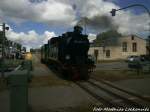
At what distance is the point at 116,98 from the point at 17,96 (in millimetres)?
9396

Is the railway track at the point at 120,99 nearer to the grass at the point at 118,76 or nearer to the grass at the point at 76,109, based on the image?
the grass at the point at 76,109

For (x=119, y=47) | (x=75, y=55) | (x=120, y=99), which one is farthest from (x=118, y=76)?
(x=119, y=47)

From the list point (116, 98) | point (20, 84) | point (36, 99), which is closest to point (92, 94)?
point (116, 98)

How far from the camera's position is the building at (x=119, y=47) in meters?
72.6

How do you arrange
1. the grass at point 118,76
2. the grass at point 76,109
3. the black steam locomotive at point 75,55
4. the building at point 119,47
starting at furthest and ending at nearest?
the building at point 119,47, the grass at point 118,76, the black steam locomotive at point 75,55, the grass at point 76,109

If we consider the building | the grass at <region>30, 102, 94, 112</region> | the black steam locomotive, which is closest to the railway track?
the grass at <region>30, 102, 94, 112</region>

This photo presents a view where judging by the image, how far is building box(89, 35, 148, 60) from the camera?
72625mm

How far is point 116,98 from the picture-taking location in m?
15.6

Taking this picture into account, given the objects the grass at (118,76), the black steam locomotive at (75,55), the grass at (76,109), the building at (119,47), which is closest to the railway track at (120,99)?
the grass at (76,109)

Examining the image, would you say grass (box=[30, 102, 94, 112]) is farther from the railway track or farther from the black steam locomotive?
the black steam locomotive

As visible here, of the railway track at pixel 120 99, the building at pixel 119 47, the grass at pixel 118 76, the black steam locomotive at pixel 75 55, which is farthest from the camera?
the building at pixel 119 47

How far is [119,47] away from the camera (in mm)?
73188

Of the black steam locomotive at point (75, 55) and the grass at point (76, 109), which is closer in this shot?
the grass at point (76, 109)

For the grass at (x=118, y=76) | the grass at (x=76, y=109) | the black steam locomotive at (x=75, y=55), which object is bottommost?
the grass at (x=76, y=109)
